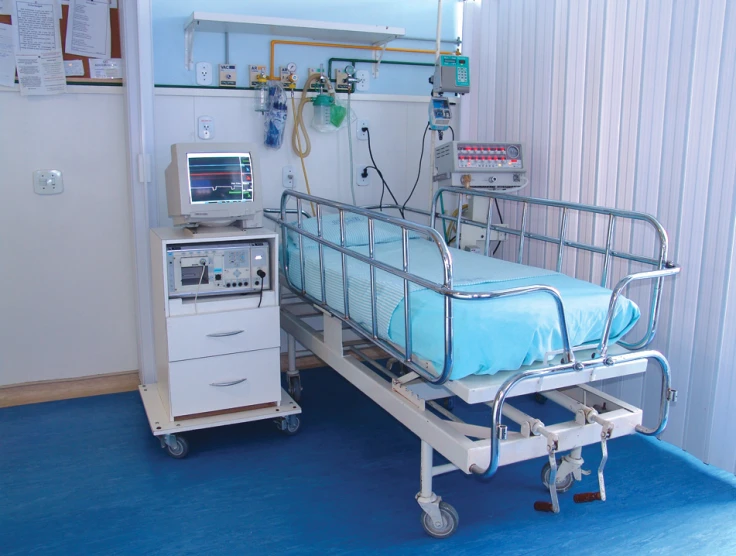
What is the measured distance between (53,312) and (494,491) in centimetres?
254

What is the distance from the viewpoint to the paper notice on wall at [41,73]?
3455mm

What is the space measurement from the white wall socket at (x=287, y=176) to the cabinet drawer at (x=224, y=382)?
1.24m

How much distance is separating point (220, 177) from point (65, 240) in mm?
1226

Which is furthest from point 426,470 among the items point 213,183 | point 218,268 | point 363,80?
point 363,80

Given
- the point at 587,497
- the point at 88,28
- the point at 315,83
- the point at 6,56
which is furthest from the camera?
the point at 315,83

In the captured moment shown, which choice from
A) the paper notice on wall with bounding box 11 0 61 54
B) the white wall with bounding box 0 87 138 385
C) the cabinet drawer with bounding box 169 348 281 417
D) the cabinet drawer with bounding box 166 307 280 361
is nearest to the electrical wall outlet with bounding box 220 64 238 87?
the white wall with bounding box 0 87 138 385

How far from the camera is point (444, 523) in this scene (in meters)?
2.50

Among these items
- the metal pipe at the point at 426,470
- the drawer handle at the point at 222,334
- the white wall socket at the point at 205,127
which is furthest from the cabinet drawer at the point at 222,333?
the white wall socket at the point at 205,127

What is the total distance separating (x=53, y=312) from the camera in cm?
375

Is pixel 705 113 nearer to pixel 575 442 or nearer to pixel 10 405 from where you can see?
pixel 575 442

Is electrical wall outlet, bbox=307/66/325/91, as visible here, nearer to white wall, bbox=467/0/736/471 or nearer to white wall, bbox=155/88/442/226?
white wall, bbox=155/88/442/226

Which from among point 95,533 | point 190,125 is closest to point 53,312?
point 190,125

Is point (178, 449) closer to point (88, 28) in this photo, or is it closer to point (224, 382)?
point (224, 382)

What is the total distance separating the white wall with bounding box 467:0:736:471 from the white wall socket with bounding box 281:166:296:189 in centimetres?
144
